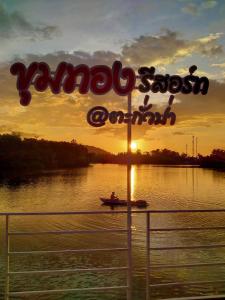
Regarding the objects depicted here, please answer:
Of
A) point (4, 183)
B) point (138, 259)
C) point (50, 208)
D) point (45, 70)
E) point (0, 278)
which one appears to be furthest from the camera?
point (4, 183)

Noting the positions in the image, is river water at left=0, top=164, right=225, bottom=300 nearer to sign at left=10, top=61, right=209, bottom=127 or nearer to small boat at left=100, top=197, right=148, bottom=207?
small boat at left=100, top=197, right=148, bottom=207

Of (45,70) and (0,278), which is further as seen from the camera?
(0,278)

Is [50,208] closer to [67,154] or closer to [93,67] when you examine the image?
[93,67]

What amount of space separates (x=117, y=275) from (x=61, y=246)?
812cm

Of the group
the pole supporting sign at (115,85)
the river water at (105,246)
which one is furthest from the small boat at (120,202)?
the pole supporting sign at (115,85)

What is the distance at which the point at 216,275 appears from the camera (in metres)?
16.0

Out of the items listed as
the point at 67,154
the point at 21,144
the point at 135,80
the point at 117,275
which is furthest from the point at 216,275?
the point at 67,154

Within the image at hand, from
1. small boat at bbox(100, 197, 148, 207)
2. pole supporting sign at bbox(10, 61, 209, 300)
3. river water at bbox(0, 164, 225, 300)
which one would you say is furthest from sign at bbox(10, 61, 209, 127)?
small boat at bbox(100, 197, 148, 207)

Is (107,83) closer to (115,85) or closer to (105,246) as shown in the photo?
(115,85)

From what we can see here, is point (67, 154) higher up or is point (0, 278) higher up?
point (67, 154)

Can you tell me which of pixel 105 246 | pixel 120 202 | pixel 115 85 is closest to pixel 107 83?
pixel 115 85

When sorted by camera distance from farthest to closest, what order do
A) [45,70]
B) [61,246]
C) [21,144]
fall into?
[21,144]
[61,246]
[45,70]

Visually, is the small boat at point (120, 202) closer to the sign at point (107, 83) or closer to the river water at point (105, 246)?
the river water at point (105, 246)

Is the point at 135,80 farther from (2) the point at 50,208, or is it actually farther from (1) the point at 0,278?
(2) the point at 50,208
